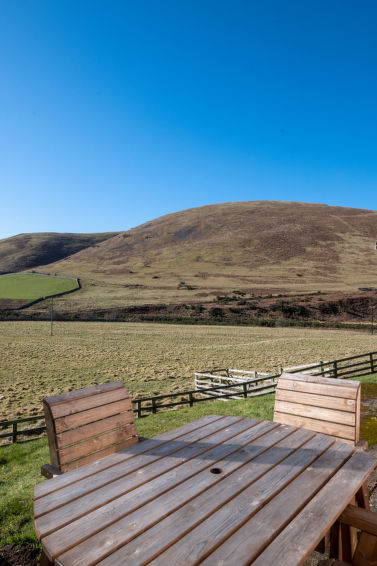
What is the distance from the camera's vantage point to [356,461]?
268cm

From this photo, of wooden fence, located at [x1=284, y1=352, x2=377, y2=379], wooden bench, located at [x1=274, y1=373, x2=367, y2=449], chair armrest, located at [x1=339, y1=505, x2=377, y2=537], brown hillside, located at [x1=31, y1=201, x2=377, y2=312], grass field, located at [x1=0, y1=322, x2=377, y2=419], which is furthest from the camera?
brown hillside, located at [x1=31, y1=201, x2=377, y2=312]

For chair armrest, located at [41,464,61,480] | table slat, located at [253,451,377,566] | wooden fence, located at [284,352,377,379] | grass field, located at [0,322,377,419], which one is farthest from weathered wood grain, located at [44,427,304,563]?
grass field, located at [0,322,377,419]

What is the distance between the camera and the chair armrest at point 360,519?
7.06 ft

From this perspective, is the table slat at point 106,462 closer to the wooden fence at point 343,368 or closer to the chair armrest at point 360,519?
the chair armrest at point 360,519

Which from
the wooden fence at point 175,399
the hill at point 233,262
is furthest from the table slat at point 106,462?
the hill at point 233,262

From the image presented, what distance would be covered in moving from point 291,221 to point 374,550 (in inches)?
5752

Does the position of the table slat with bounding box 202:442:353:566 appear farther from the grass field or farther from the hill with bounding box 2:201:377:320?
the hill with bounding box 2:201:377:320

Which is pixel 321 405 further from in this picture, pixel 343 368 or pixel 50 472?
pixel 343 368

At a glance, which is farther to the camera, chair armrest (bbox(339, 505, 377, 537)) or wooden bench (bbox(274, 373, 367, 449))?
wooden bench (bbox(274, 373, 367, 449))

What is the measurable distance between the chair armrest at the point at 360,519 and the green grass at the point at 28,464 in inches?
124

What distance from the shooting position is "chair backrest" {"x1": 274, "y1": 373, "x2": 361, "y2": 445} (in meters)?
3.38

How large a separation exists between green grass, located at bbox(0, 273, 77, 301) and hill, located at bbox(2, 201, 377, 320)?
586 cm

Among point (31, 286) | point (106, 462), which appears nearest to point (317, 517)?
point (106, 462)

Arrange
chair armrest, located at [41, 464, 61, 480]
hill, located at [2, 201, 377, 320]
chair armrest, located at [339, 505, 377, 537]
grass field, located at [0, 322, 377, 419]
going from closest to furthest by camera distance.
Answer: chair armrest, located at [339, 505, 377, 537] → chair armrest, located at [41, 464, 61, 480] → grass field, located at [0, 322, 377, 419] → hill, located at [2, 201, 377, 320]
